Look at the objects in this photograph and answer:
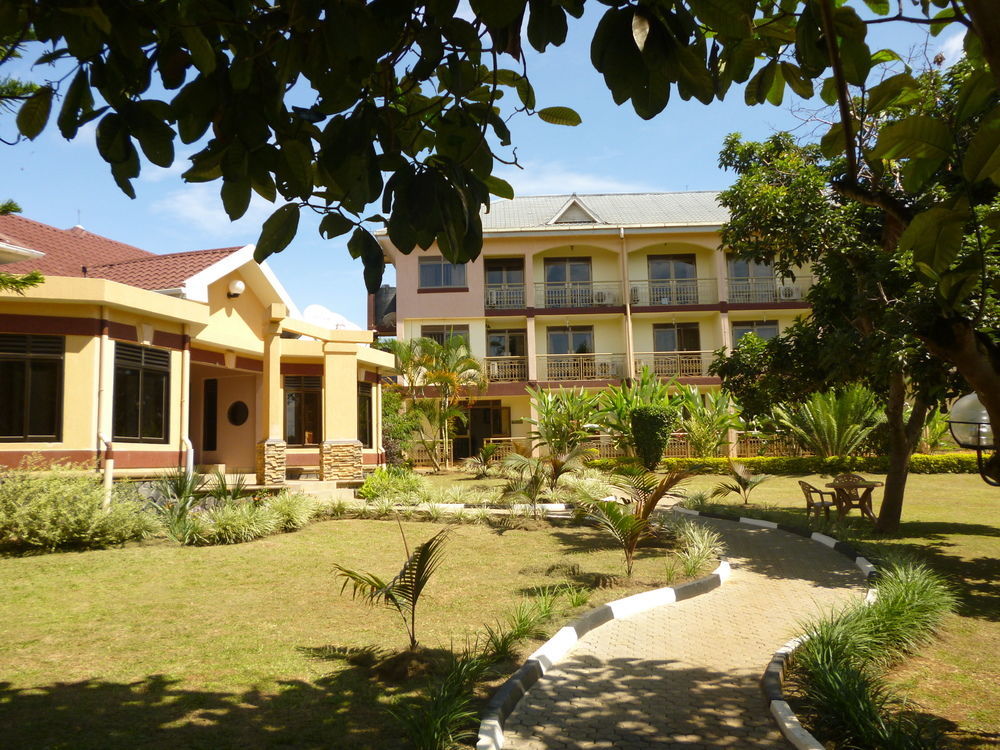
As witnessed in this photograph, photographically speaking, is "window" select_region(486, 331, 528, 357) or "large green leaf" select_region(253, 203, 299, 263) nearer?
"large green leaf" select_region(253, 203, 299, 263)

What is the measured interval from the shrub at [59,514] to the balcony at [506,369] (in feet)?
67.0

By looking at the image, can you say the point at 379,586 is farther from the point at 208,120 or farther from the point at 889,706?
the point at 208,120

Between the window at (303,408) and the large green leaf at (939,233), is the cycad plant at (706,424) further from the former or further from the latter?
the large green leaf at (939,233)

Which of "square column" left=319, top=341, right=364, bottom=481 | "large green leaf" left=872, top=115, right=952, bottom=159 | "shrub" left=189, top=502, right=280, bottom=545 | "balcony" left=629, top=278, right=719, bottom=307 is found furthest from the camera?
"balcony" left=629, top=278, right=719, bottom=307

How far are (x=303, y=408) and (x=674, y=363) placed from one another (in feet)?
54.6

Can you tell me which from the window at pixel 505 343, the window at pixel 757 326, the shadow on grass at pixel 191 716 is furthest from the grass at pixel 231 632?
the window at pixel 757 326

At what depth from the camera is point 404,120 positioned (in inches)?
128

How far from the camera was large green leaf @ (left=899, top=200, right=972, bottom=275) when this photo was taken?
8.41 ft

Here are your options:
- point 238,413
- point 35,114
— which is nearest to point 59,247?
point 238,413

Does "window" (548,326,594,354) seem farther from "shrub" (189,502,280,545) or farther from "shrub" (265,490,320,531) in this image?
"shrub" (189,502,280,545)

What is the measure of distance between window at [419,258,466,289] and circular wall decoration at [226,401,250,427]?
12.9m

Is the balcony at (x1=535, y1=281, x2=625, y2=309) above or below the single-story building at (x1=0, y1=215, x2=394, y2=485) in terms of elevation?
above

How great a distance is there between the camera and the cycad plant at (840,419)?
2388 cm

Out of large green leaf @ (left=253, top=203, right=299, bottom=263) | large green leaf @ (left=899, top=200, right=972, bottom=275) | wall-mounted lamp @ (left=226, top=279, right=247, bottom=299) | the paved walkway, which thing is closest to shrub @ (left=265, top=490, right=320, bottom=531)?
wall-mounted lamp @ (left=226, top=279, right=247, bottom=299)
